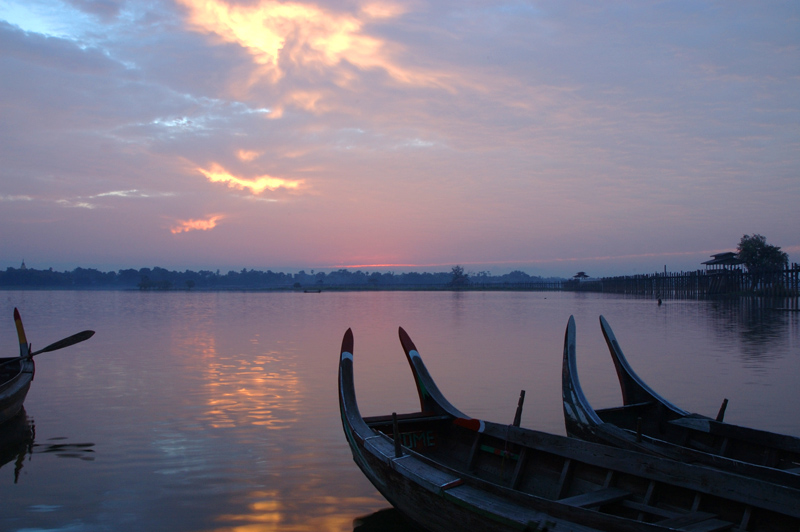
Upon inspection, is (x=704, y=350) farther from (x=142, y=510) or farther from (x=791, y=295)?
(x=791, y=295)

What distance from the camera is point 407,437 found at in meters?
7.35

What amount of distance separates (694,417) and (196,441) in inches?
314

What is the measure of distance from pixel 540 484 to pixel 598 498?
1.01 metres

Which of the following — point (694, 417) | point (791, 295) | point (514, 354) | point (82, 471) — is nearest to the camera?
point (694, 417)

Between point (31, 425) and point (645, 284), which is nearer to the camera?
point (31, 425)

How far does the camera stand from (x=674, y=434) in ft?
25.8

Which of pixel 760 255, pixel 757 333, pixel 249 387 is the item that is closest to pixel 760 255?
pixel 760 255

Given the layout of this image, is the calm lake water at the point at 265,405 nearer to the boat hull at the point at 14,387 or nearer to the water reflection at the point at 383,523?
the water reflection at the point at 383,523

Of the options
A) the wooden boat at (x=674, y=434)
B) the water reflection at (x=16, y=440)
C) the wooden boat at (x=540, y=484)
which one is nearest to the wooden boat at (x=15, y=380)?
the water reflection at (x=16, y=440)

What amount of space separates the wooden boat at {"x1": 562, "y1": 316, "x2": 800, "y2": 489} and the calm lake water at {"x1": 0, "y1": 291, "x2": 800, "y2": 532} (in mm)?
2526

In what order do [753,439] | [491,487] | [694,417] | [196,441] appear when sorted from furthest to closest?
1. [196,441]
2. [694,417]
3. [753,439]
4. [491,487]

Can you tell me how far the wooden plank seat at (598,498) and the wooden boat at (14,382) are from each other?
996 cm

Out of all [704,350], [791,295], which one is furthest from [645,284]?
[704,350]

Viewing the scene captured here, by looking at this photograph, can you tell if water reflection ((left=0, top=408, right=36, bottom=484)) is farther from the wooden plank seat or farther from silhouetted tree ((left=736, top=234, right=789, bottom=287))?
silhouetted tree ((left=736, top=234, right=789, bottom=287))
